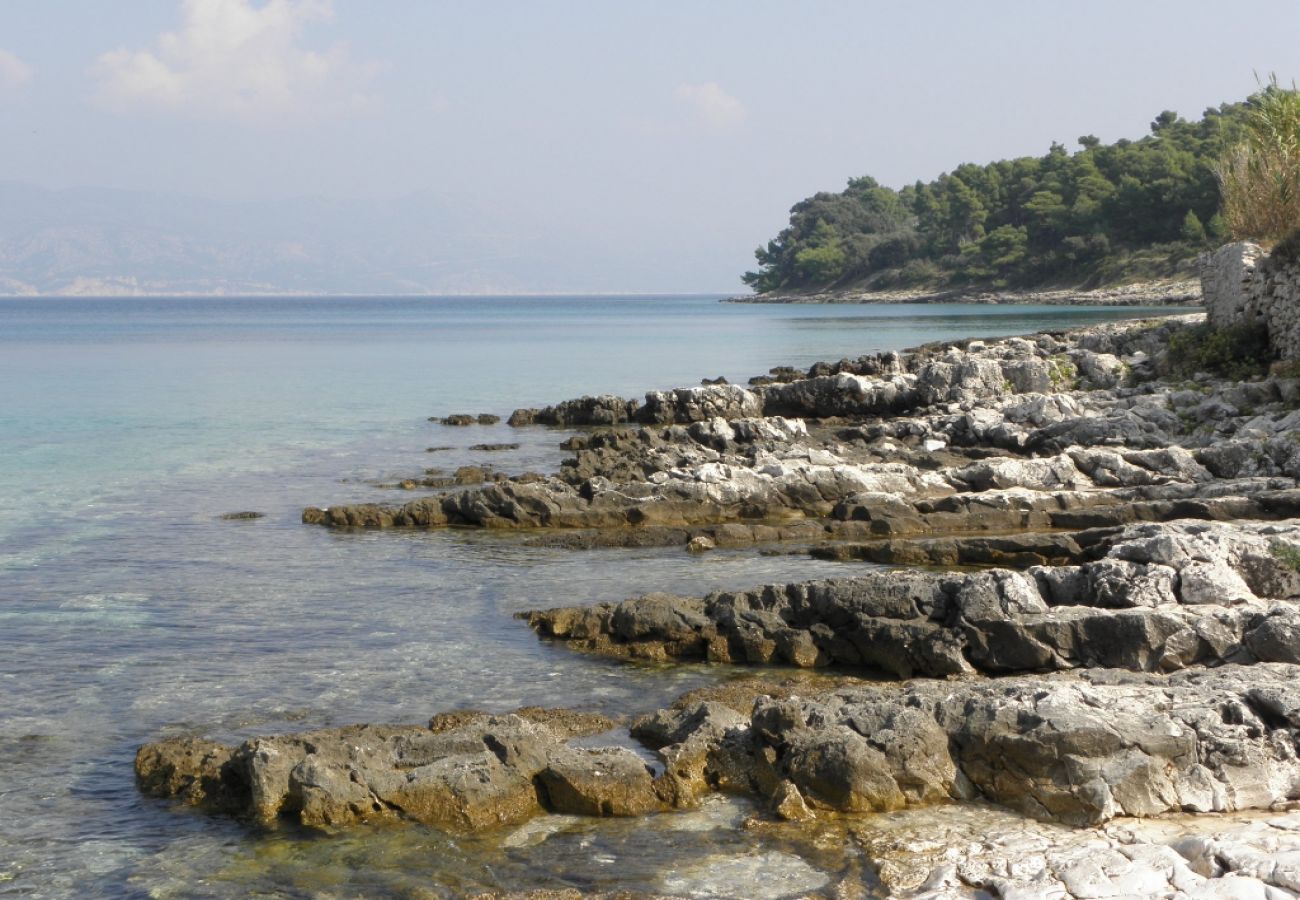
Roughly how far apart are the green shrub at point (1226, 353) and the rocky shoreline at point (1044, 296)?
51449 mm

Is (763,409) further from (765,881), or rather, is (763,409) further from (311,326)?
(311,326)

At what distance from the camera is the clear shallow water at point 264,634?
847cm

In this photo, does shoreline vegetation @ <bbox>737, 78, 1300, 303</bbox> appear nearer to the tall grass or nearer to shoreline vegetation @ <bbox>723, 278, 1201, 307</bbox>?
shoreline vegetation @ <bbox>723, 278, 1201, 307</bbox>

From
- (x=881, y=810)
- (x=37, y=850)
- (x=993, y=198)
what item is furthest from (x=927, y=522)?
(x=993, y=198)

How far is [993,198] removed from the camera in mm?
138875

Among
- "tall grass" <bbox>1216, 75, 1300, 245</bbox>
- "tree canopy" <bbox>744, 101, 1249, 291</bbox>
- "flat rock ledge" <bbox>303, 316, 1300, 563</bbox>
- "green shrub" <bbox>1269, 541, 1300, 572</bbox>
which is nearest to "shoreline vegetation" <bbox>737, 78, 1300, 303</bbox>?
"tree canopy" <bbox>744, 101, 1249, 291</bbox>

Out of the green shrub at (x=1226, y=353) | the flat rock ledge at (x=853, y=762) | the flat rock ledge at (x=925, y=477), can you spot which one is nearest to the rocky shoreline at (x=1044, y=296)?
the green shrub at (x=1226, y=353)

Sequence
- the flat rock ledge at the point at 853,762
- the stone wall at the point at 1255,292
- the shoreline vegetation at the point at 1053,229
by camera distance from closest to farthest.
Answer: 1. the flat rock ledge at the point at 853,762
2. the stone wall at the point at 1255,292
3. the shoreline vegetation at the point at 1053,229

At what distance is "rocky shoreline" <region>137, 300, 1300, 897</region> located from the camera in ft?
27.8

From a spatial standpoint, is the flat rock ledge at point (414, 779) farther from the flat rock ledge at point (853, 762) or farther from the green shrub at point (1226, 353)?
the green shrub at point (1226, 353)

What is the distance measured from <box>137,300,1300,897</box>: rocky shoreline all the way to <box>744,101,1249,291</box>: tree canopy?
61280mm

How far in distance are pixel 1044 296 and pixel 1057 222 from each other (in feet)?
31.1

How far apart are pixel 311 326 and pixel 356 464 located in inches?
3592

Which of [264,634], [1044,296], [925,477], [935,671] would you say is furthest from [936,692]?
[1044,296]
